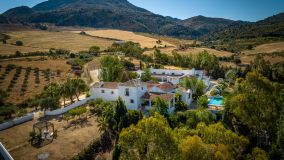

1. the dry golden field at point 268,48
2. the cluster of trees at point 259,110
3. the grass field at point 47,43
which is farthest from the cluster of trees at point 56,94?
the dry golden field at point 268,48

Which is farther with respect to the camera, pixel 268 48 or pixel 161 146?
pixel 268 48

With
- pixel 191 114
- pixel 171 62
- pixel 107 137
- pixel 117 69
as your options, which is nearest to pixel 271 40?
pixel 171 62

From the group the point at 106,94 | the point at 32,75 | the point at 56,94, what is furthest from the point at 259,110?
the point at 32,75

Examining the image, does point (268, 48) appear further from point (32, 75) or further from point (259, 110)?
point (259, 110)

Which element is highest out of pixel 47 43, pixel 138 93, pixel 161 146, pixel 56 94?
pixel 47 43

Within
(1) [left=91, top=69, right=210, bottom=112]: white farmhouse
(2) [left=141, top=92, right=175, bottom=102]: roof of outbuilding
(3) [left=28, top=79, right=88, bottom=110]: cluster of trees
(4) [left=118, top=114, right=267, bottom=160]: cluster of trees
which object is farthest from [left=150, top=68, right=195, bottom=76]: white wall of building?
(4) [left=118, top=114, right=267, bottom=160]: cluster of trees

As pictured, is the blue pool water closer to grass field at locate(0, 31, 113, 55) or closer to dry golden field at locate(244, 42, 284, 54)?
dry golden field at locate(244, 42, 284, 54)
